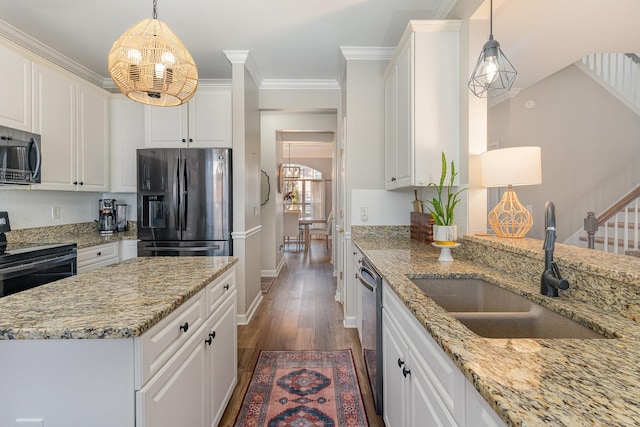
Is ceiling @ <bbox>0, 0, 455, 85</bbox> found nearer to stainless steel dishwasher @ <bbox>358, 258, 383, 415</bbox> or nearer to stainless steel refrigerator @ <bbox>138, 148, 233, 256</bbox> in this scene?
stainless steel refrigerator @ <bbox>138, 148, 233, 256</bbox>

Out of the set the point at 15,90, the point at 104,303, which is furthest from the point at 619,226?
the point at 15,90

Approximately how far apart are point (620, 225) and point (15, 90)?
5554 millimetres

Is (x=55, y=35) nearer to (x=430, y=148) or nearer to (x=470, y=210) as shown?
(x=430, y=148)

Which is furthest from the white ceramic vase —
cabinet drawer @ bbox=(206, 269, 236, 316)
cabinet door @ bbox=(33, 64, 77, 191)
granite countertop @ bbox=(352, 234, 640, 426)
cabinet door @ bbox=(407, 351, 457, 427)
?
cabinet door @ bbox=(33, 64, 77, 191)

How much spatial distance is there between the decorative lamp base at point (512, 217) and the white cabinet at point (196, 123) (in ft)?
8.06

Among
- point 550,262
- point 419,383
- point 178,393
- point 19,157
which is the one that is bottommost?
point 178,393

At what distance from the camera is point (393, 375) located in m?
1.37

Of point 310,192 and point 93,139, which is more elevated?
point 93,139

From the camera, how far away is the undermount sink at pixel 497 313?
39.9 inches

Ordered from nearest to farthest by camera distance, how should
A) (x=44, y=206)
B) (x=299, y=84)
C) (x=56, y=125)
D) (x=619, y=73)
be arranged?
(x=56, y=125) → (x=44, y=206) → (x=619, y=73) → (x=299, y=84)

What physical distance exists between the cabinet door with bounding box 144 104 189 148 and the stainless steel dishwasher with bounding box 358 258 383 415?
234 cm

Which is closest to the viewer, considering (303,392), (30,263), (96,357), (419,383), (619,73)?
(96,357)

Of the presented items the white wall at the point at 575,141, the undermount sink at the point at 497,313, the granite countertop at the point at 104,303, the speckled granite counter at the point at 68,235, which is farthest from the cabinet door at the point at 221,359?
the white wall at the point at 575,141

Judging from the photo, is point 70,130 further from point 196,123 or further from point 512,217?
point 512,217
